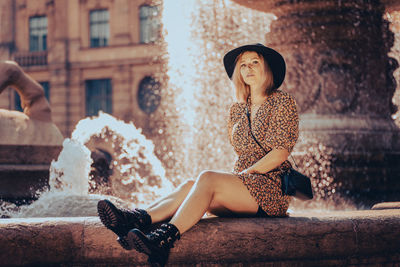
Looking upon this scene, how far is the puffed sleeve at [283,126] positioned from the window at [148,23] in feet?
73.3

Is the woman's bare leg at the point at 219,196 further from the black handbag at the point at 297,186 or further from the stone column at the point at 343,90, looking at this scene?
the stone column at the point at 343,90

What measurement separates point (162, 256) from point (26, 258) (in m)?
0.68

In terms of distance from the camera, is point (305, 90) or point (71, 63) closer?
point (305, 90)

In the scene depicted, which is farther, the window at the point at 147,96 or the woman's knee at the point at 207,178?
the window at the point at 147,96

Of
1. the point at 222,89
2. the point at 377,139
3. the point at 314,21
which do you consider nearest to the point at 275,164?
the point at 377,139

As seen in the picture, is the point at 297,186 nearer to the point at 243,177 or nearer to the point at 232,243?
the point at 243,177

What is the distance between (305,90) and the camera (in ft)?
23.2

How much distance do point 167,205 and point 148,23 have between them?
2318 centimetres

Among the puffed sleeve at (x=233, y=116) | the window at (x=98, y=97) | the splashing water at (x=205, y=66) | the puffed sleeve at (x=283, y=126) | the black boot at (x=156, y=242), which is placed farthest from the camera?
the window at (x=98, y=97)

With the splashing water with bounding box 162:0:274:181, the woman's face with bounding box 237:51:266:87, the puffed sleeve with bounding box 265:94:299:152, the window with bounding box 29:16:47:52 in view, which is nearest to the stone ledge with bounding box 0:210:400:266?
the puffed sleeve with bounding box 265:94:299:152

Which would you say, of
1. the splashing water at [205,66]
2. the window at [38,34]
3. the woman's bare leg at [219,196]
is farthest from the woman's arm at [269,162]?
the window at [38,34]

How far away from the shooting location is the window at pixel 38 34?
28344mm

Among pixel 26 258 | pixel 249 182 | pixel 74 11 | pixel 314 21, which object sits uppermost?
pixel 74 11

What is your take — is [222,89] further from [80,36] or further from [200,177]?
[80,36]
